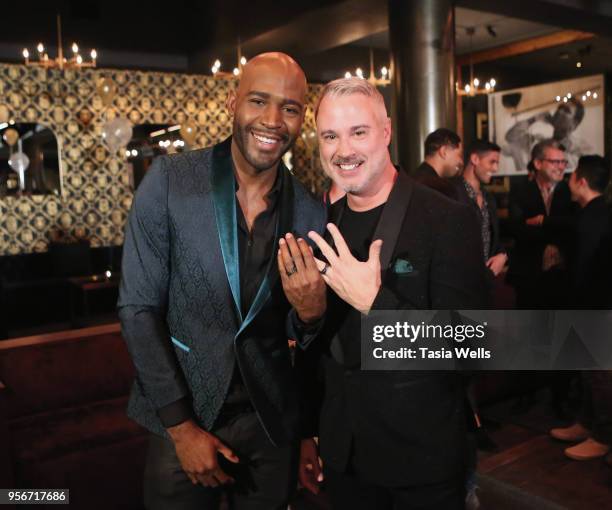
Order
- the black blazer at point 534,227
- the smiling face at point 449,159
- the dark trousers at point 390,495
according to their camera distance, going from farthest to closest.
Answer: the black blazer at point 534,227 → the smiling face at point 449,159 → the dark trousers at point 390,495

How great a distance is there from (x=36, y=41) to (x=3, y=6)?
1162mm

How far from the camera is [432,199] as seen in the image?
4.76 ft

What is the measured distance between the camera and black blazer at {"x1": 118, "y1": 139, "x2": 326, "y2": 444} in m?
1.40

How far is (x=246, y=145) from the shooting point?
4.86 feet

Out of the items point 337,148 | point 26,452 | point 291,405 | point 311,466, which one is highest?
point 337,148

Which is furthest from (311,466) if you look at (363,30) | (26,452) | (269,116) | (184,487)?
(363,30)

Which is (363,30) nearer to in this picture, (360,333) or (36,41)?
(36,41)

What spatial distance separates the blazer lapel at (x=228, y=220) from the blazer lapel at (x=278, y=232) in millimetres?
36


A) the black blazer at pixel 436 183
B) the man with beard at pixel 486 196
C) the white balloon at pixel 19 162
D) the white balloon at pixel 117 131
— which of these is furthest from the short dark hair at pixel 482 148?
the white balloon at pixel 19 162

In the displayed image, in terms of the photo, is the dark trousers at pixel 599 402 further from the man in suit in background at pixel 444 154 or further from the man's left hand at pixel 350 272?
the man's left hand at pixel 350 272

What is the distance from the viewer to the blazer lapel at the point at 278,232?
1423 millimetres

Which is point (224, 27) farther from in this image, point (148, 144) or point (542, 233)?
point (542, 233)

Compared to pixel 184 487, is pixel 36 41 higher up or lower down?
higher up

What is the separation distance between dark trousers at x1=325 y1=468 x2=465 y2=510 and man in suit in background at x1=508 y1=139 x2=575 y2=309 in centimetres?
281
